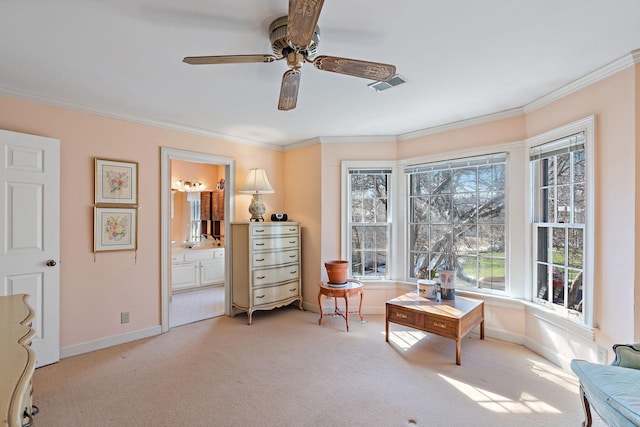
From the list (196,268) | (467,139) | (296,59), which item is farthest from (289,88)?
(196,268)

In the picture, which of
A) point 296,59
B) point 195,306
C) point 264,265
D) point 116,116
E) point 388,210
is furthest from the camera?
point 195,306

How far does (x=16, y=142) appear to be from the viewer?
258 cm

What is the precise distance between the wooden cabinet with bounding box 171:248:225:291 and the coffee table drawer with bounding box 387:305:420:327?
3741 millimetres

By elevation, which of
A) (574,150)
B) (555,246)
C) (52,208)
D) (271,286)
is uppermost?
(574,150)

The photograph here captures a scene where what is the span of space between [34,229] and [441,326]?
371cm

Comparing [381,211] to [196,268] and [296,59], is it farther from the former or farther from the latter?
[196,268]

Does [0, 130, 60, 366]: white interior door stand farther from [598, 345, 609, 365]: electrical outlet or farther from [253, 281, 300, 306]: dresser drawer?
[598, 345, 609, 365]: electrical outlet

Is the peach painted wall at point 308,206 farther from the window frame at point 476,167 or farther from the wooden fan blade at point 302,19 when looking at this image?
the wooden fan blade at point 302,19

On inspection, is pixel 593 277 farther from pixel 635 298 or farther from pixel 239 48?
pixel 239 48

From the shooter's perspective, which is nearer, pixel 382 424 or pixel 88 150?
pixel 382 424

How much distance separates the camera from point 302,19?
4.37 feet

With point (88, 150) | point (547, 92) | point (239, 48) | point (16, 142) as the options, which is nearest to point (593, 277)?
point (547, 92)

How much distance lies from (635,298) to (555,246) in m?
0.79

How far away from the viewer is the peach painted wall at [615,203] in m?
2.14
